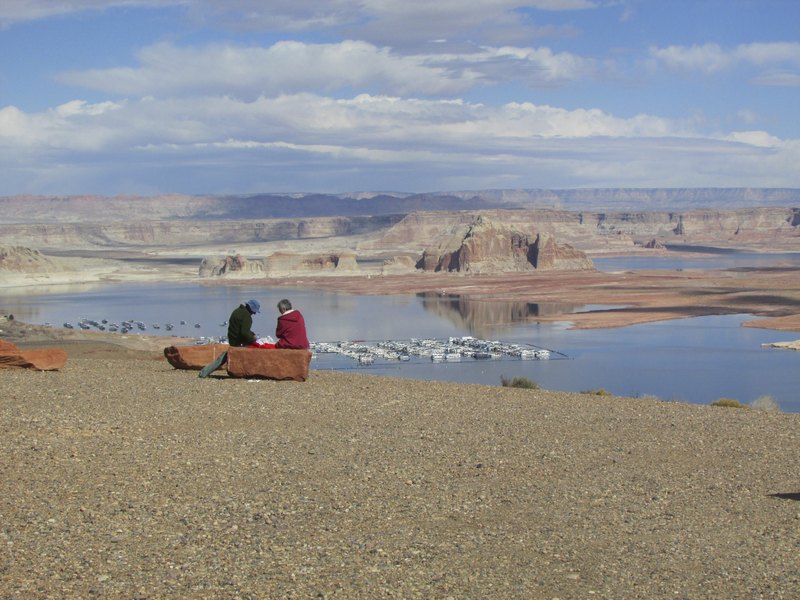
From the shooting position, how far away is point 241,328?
1347 centimetres

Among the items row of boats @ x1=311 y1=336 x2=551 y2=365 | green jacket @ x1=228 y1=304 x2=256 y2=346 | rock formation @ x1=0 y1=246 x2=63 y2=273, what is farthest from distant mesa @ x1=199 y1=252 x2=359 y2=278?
green jacket @ x1=228 y1=304 x2=256 y2=346

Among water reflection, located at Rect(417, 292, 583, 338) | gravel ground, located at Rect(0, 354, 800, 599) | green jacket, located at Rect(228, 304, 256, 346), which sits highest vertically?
green jacket, located at Rect(228, 304, 256, 346)

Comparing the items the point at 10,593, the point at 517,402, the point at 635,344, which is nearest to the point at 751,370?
the point at 635,344

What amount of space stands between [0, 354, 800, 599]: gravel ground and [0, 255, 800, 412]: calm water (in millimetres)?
16671

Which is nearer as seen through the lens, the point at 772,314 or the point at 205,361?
the point at 205,361

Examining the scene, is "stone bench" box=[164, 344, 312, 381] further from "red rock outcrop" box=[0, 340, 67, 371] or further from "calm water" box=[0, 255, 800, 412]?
"calm water" box=[0, 255, 800, 412]

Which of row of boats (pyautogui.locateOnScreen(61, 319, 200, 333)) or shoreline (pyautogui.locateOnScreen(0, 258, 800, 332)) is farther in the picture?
shoreline (pyautogui.locateOnScreen(0, 258, 800, 332))

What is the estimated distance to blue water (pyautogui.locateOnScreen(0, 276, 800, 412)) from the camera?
104ft

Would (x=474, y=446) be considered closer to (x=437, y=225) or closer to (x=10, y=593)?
(x=10, y=593)

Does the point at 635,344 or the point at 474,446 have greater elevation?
the point at 474,446

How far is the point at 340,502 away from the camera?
740 centimetres

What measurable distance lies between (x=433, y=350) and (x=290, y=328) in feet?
91.7

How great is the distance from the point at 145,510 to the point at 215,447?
2137 mm

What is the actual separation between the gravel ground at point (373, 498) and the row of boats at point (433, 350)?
26005 mm
